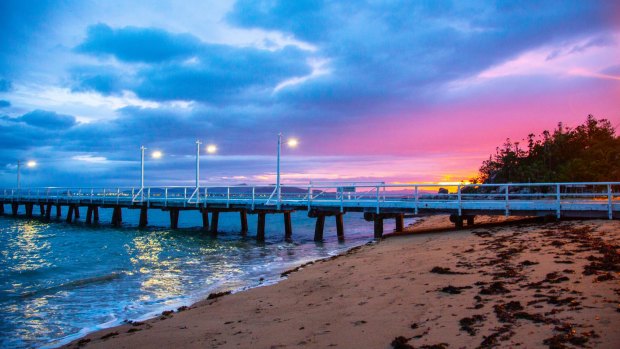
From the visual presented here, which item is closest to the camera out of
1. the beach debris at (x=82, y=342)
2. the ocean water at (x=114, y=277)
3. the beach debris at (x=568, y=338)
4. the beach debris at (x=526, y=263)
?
the beach debris at (x=568, y=338)

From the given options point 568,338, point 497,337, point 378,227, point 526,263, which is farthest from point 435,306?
point 378,227

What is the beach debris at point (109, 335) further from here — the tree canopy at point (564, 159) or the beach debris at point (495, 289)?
the tree canopy at point (564, 159)

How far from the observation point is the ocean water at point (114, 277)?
10359mm

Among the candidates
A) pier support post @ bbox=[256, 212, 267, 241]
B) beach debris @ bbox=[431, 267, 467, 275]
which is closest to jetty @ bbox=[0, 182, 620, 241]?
pier support post @ bbox=[256, 212, 267, 241]

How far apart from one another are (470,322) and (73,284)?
14441mm

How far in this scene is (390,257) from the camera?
42.7 ft

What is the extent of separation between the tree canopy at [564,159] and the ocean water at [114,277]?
2999 cm

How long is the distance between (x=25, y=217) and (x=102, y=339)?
63.2m

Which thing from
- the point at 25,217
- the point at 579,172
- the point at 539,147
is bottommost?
the point at 25,217

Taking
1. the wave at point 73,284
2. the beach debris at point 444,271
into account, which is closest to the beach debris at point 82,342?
the wave at point 73,284

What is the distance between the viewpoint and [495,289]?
7422 millimetres

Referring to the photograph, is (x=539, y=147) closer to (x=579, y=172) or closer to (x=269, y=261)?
(x=579, y=172)

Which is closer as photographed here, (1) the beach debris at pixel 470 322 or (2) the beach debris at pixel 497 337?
(2) the beach debris at pixel 497 337

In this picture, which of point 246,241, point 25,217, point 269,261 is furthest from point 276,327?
point 25,217
